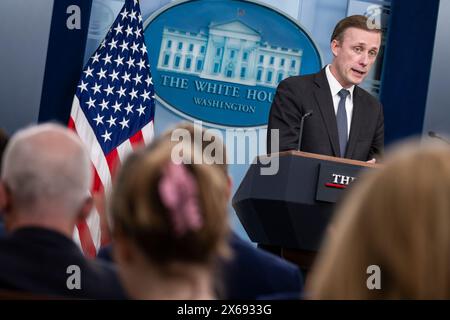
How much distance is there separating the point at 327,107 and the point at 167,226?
2754 mm

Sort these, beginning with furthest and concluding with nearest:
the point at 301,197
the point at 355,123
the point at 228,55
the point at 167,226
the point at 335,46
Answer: the point at 228,55
the point at 335,46
the point at 355,123
the point at 301,197
the point at 167,226

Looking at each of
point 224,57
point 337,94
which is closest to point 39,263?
point 337,94

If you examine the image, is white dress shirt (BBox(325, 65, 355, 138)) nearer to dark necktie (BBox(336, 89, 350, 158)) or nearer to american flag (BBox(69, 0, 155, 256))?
dark necktie (BBox(336, 89, 350, 158))

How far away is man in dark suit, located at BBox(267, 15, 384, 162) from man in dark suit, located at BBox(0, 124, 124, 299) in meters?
2.16

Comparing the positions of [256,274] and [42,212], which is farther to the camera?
[256,274]

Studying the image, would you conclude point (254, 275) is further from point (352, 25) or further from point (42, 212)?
point (352, 25)

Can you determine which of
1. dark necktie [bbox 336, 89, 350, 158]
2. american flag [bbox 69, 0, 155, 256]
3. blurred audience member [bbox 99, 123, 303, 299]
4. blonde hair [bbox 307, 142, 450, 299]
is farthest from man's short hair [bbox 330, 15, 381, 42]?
blonde hair [bbox 307, 142, 450, 299]

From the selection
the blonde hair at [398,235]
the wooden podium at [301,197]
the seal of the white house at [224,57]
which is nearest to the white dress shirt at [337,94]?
the wooden podium at [301,197]

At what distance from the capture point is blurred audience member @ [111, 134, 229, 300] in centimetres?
129

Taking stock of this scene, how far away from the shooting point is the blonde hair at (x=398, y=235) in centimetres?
102

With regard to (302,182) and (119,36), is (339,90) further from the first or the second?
(119,36)

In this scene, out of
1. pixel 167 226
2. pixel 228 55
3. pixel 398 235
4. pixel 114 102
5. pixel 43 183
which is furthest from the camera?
pixel 228 55

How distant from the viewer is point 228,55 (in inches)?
246
